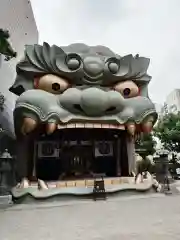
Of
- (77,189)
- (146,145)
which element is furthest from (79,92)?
(146,145)

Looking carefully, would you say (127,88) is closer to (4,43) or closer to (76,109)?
(76,109)

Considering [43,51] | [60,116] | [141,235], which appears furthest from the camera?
[43,51]

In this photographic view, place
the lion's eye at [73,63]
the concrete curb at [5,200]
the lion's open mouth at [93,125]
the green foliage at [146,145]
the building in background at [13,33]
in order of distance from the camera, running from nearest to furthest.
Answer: the concrete curb at [5,200]
the lion's open mouth at [93,125]
the lion's eye at [73,63]
the building in background at [13,33]
the green foliage at [146,145]

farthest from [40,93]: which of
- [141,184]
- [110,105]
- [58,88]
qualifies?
[141,184]

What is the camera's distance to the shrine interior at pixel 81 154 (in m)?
15.4

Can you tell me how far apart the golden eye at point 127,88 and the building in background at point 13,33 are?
10.5 meters

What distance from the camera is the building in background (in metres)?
26.2

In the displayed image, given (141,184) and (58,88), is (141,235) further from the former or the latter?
(58,88)

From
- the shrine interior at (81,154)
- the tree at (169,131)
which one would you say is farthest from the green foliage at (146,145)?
the shrine interior at (81,154)

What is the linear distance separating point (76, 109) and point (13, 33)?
69.2 feet

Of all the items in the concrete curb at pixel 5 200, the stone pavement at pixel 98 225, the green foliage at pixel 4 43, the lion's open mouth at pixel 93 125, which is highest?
the green foliage at pixel 4 43

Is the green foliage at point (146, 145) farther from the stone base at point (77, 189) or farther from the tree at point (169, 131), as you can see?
the stone base at point (77, 189)

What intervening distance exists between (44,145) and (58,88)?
10.7 ft

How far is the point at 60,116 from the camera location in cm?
1276
